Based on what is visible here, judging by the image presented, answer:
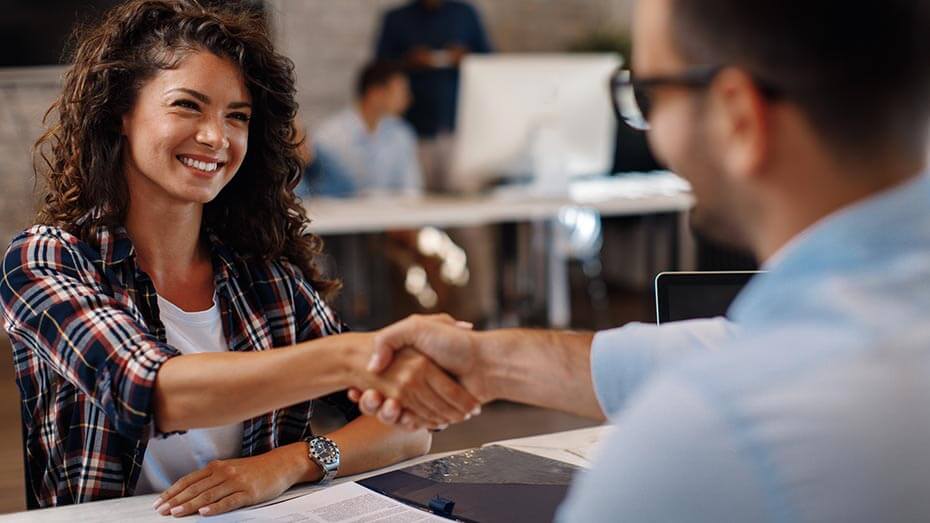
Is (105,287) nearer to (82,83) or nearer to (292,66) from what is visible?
(82,83)

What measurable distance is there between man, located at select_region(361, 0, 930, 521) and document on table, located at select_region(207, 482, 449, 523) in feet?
1.84

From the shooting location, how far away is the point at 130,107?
1.62m

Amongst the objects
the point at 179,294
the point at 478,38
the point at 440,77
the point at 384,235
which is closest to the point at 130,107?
the point at 179,294

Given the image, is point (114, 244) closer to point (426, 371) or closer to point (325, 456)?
point (325, 456)

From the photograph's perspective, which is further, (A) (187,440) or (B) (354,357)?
(A) (187,440)

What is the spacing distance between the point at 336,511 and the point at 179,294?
504 millimetres

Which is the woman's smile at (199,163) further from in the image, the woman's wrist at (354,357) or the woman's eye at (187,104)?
the woman's wrist at (354,357)

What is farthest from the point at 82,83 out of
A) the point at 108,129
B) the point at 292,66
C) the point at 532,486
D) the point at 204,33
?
the point at 532,486

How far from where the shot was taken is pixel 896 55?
2.20 feet

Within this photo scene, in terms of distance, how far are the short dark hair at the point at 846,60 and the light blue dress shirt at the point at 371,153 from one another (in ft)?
14.7

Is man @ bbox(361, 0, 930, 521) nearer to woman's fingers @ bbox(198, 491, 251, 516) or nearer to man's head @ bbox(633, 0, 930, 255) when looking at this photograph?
man's head @ bbox(633, 0, 930, 255)

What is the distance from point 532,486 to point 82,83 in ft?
2.82

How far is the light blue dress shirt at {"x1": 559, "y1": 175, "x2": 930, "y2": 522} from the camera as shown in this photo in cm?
62

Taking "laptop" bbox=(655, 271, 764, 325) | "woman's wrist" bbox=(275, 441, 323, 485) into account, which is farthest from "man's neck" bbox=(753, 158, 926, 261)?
"woman's wrist" bbox=(275, 441, 323, 485)
